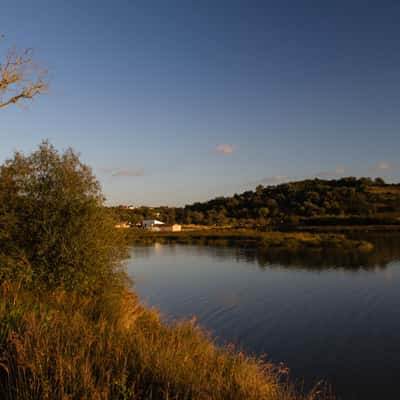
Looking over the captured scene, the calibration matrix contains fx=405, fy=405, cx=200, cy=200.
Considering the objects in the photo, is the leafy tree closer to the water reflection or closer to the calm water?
the calm water

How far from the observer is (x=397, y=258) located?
34.6 m

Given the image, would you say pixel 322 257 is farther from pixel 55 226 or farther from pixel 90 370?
pixel 90 370

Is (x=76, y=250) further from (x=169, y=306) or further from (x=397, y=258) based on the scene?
(x=397, y=258)

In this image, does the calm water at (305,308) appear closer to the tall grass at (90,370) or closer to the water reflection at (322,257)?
the water reflection at (322,257)

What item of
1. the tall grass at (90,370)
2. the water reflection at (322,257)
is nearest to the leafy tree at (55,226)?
the tall grass at (90,370)

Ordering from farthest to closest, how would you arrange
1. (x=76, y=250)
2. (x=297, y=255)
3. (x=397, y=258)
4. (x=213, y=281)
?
(x=297, y=255) → (x=397, y=258) → (x=213, y=281) → (x=76, y=250)

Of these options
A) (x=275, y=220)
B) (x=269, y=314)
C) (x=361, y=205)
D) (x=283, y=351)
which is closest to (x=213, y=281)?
(x=269, y=314)

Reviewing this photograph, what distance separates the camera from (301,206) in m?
101

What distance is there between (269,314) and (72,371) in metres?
14.4

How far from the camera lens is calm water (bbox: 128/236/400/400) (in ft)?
38.3

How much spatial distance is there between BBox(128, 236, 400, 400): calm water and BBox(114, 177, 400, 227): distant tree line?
5016 cm

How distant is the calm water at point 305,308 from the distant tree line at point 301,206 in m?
50.2

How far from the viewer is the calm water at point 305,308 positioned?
11664 millimetres

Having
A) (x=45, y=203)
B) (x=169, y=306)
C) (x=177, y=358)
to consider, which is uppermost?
(x=45, y=203)
